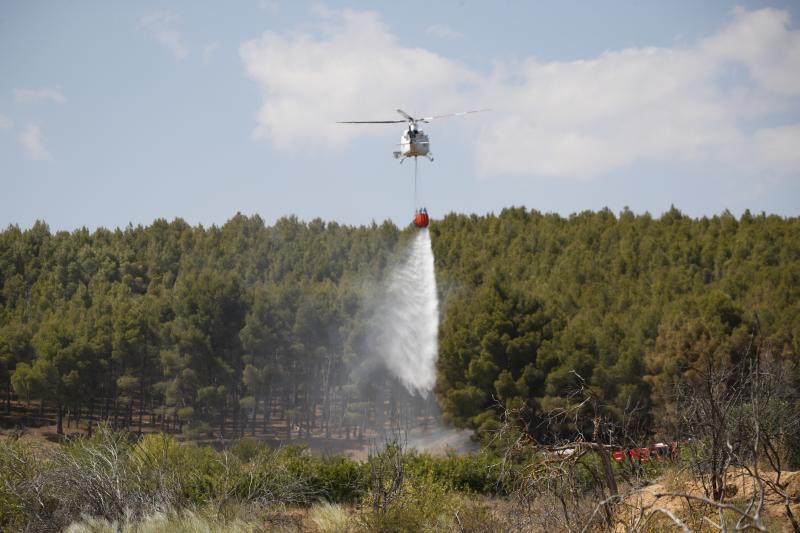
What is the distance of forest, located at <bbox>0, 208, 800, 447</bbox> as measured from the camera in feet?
150

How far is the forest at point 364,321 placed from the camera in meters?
45.6

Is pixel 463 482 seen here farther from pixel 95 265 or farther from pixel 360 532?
pixel 95 265

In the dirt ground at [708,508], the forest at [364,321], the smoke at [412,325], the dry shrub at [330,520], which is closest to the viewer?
the dirt ground at [708,508]

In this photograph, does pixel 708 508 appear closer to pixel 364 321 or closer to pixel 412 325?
pixel 412 325

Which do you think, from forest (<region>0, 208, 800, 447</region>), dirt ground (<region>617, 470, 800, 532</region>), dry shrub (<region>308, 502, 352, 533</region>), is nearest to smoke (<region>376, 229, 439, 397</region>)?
forest (<region>0, 208, 800, 447</region>)

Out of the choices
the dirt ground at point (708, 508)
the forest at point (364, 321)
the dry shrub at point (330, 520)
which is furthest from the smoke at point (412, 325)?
the dirt ground at point (708, 508)

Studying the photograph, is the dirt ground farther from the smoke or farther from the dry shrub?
the smoke

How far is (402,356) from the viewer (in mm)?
61344

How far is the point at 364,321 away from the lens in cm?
6600

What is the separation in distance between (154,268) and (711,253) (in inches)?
1972

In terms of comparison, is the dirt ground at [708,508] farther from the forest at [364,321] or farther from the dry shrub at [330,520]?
the forest at [364,321]

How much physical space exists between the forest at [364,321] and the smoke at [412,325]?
121 cm

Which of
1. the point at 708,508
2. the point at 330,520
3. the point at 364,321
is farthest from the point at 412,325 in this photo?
the point at 708,508

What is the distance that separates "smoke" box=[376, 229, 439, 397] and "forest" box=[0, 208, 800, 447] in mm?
1209
